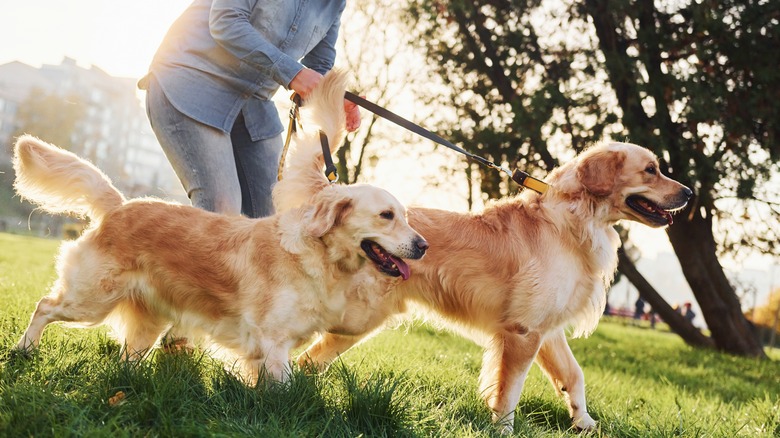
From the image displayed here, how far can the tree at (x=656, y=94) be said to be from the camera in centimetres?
984

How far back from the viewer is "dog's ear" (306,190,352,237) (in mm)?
3562

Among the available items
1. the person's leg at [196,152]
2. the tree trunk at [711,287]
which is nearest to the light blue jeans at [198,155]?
the person's leg at [196,152]

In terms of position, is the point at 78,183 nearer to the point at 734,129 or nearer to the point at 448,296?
the point at 448,296

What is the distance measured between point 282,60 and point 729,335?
35.4 feet

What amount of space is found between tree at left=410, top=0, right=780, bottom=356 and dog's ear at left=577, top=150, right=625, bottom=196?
519 centimetres

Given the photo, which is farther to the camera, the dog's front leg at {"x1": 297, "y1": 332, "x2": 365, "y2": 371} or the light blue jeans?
the dog's front leg at {"x1": 297, "y1": 332, "x2": 365, "y2": 371}

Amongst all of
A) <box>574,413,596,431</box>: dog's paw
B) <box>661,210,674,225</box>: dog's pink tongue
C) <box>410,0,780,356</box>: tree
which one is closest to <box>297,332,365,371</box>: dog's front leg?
<box>574,413,596,431</box>: dog's paw

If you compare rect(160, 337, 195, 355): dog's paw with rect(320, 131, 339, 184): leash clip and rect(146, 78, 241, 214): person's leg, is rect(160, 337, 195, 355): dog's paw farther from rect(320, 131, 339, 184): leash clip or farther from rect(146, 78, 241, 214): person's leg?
rect(320, 131, 339, 184): leash clip

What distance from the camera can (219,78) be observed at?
3.99 metres

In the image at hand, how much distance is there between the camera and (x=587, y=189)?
4504mm

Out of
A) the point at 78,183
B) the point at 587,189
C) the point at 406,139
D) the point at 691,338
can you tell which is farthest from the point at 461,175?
the point at 78,183

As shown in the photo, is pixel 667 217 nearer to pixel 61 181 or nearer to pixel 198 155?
pixel 198 155

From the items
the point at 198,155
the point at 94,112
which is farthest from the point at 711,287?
the point at 94,112

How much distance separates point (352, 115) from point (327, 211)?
1.01m
